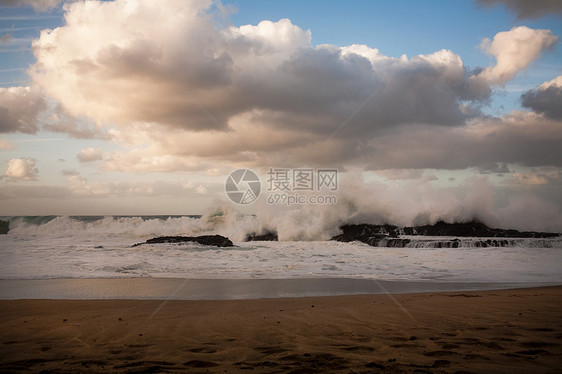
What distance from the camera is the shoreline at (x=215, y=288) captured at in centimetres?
757

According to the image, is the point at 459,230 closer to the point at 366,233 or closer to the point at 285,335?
the point at 366,233

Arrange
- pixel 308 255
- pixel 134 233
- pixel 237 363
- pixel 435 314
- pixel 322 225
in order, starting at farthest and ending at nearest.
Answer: pixel 134 233
pixel 322 225
pixel 308 255
pixel 435 314
pixel 237 363

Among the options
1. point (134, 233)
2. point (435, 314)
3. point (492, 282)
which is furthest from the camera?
point (134, 233)

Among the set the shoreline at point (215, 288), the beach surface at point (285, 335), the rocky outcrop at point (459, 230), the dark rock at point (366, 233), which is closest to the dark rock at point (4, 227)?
the dark rock at point (366, 233)

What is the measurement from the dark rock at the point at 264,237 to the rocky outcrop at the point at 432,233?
3.88 metres

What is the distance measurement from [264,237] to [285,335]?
67.4ft

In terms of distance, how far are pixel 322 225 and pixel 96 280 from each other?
17.3 metres

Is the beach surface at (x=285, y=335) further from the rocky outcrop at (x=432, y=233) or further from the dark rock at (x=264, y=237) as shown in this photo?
the dark rock at (x=264, y=237)

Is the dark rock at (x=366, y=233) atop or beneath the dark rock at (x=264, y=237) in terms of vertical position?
atop

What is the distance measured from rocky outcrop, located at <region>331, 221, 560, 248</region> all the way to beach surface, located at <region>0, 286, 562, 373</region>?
39.0 ft

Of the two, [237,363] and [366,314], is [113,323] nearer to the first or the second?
[237,363]

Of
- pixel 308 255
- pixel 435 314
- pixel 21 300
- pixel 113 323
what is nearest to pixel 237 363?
pixel 113 323

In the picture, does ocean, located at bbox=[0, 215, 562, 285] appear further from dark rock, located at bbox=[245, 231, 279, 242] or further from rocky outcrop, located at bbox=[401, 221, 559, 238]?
dark rock, located at bbox=[245, 231, 279, 242]

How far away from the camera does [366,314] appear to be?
5.68 meters
